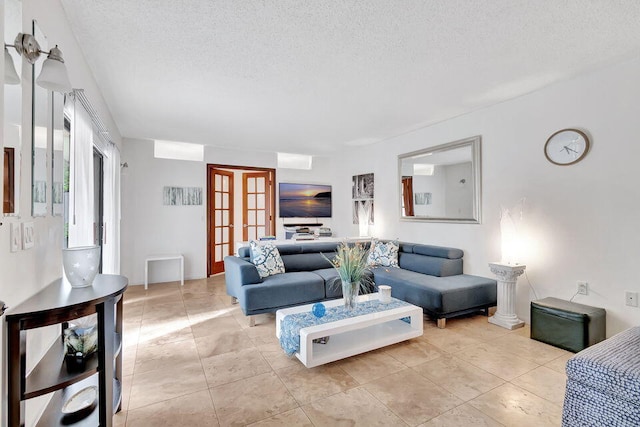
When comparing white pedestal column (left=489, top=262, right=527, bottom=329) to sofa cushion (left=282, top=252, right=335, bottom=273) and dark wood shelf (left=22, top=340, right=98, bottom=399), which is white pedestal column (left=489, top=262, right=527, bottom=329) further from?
dark wood shelf (left=22, top=340, right=98, bottom=399)

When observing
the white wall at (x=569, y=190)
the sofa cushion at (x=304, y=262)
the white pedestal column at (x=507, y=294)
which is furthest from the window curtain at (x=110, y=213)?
the white pedestal column at (x=507, y=294)

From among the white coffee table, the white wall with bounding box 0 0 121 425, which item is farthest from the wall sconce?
the white coffee table

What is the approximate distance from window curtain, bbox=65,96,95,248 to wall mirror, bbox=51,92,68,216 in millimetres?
318

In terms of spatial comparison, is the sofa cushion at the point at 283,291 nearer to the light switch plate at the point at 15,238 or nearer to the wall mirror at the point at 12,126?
the light switch plate at the point at 15,238

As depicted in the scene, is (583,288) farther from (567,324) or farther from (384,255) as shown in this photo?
(384,255)

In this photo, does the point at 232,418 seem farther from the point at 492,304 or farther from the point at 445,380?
the point at 492,304

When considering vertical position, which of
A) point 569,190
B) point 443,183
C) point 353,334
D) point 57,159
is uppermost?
point 443,183

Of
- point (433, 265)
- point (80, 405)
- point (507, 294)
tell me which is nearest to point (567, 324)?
point (507, 294)

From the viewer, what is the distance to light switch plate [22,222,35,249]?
1.33 metres

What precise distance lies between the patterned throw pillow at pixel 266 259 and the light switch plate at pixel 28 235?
2297 millimetres

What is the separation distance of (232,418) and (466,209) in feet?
11.2

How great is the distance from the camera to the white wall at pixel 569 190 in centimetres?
254

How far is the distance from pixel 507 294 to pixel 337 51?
9.57ft

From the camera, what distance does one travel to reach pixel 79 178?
217cm
